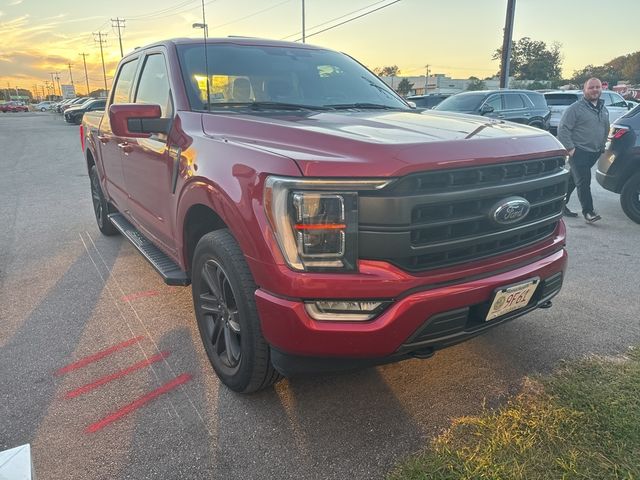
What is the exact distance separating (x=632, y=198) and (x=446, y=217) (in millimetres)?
5468

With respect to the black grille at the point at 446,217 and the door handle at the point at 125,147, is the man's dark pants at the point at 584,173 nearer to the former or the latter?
the black grille at the point at 446,217

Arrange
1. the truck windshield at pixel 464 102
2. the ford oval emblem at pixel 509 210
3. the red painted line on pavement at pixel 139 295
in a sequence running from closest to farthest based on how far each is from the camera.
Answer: the ford oval emblem at pixel 509 210
the red painted line on pavement at pixel 139 295
the truck windshield at pixel 464 102

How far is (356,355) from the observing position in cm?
205

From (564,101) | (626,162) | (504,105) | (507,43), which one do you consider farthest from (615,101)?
(626,162)

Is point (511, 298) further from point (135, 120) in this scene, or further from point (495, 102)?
point (495, 102)

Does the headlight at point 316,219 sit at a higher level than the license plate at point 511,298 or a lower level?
higher

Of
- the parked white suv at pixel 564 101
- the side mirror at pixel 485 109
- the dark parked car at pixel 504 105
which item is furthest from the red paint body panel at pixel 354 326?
the parked white suv at pixel 564 101

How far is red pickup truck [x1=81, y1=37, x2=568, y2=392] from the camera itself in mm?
1939

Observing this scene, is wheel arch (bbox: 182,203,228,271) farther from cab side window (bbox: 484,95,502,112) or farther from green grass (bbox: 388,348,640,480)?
cab side window (bbox: 484,95,502,112)

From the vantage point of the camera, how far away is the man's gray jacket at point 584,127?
241 inches

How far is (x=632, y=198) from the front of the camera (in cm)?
625

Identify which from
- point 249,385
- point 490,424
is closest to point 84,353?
point 249,385

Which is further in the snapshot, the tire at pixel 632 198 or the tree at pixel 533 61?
the tree at pixel 533 61

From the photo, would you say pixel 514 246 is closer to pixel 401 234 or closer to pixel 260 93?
pixel 401 234
